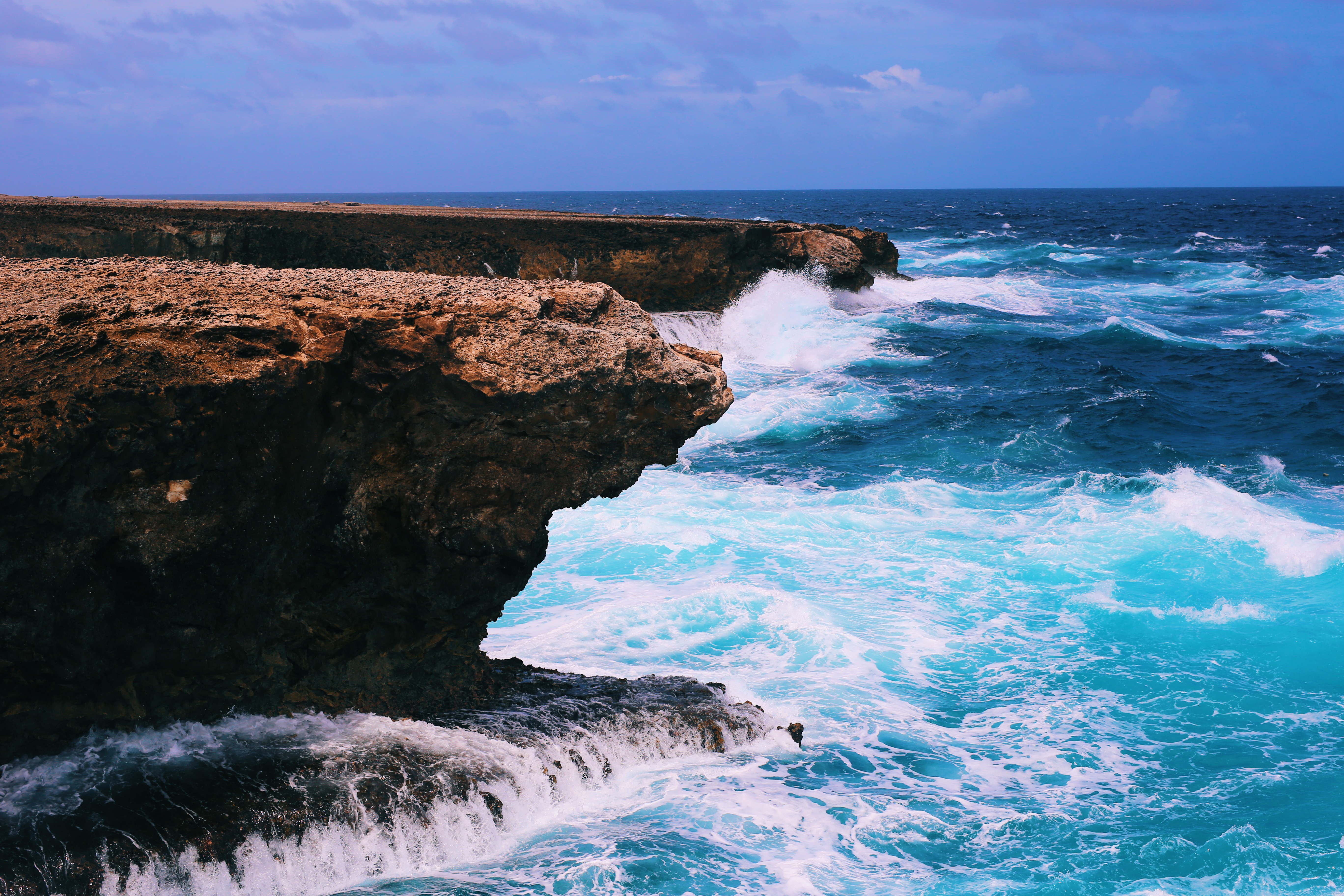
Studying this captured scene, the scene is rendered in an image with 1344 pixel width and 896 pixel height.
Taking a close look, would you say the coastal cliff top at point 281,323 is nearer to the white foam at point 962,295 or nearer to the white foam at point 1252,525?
the white foam at point 1252,525

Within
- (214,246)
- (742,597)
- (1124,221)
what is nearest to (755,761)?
(742,597)

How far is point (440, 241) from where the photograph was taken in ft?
59.8

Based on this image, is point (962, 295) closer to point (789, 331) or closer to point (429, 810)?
point (789, 331)

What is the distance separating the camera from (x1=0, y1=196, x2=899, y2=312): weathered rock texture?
16625 mm

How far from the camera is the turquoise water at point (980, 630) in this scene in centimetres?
558

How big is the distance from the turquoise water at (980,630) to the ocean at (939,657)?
0.10 feet

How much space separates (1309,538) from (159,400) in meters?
11.8

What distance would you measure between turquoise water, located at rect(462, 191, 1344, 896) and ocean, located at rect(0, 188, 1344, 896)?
0.10 feet

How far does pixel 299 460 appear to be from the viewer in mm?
4801

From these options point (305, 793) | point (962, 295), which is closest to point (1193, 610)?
point (305, 793)

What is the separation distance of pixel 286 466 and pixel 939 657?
5859mm

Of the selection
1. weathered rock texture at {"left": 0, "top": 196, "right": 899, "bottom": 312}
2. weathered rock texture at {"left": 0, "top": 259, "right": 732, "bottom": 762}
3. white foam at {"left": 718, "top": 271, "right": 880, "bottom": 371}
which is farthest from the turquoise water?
weathered rock texture at {"left": 0, "top": 196, "right": 899, "bottom": 312}

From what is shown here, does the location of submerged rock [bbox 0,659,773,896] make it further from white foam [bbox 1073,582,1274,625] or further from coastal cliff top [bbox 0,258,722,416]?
white foam [bbox 1073,582,1274,625]

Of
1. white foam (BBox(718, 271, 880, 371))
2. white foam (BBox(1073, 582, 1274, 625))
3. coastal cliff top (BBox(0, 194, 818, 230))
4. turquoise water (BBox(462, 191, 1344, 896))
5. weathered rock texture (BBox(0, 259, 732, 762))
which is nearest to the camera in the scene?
weathered rock texture (BBox(0, 259, 732, 762))
